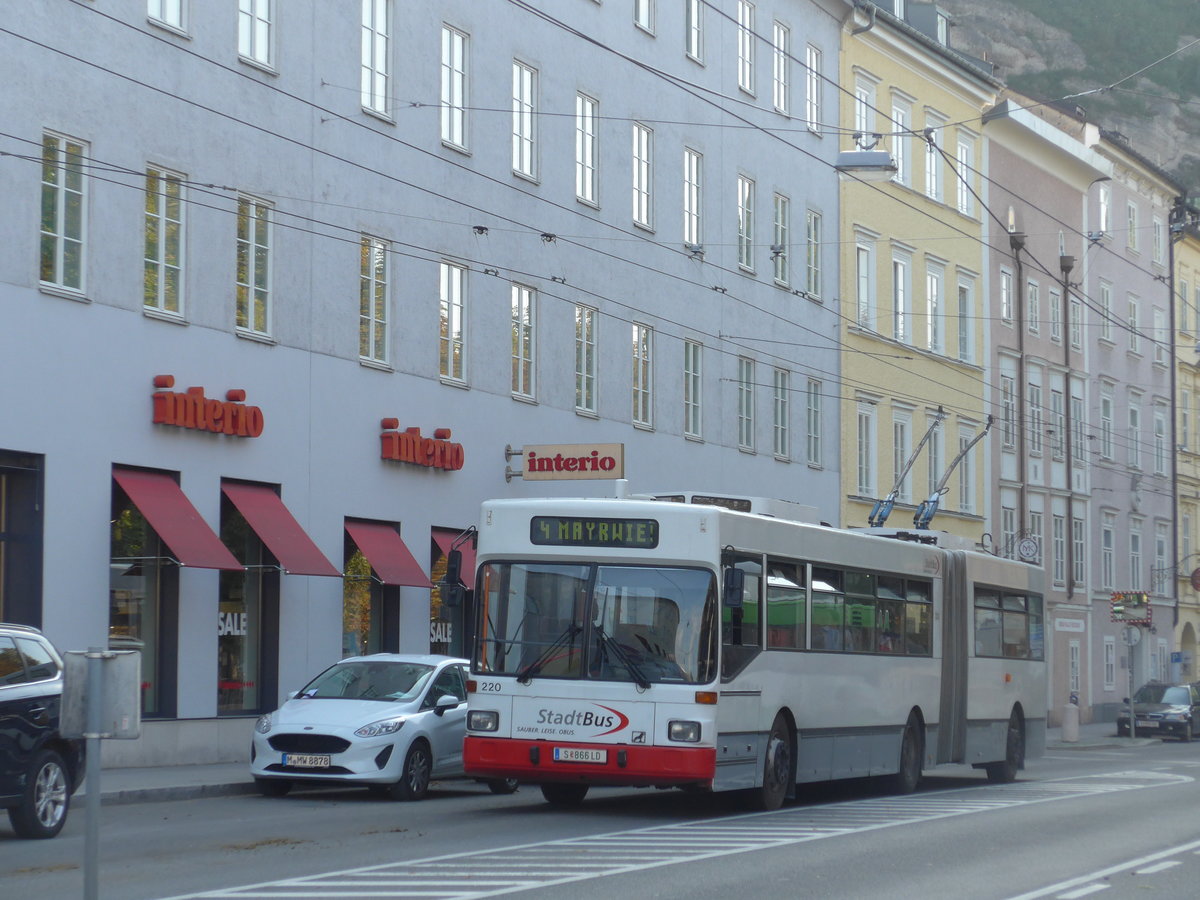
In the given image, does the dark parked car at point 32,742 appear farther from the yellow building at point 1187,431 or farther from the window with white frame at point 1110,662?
the yellow building at point 1187,431

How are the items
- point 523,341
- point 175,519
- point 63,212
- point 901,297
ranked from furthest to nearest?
point 901,297
point 523,341
point 175,519
point 63,212

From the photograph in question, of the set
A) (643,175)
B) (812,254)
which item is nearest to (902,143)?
Answer: (812,254)

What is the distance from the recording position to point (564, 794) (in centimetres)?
1988

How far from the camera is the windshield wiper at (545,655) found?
17891 mm

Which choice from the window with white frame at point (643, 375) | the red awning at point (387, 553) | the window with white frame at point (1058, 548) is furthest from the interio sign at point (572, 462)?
the window with white frame at point (1058, 548)

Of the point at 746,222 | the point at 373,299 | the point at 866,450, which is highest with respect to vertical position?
the point at 746,222

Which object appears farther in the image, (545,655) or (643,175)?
(643,175)

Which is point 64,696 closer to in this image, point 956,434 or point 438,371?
point 438,371

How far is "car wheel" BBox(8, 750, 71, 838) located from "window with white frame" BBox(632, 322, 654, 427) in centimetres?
2169

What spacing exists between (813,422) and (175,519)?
22.2 m

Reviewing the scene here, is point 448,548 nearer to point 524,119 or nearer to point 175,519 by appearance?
point 175,519

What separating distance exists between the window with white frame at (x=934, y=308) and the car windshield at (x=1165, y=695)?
33.3ft

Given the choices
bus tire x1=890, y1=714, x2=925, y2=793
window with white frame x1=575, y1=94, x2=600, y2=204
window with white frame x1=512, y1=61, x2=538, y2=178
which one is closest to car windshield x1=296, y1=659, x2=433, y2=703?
bus tire x1=890, y1=714, x2=925, y2=793

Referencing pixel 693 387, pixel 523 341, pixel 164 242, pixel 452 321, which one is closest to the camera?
pixel 164 242
